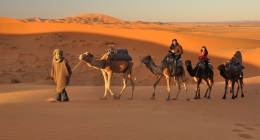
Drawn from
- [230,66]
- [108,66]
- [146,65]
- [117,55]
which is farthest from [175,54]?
[230,66]

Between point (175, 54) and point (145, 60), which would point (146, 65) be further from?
point (175, 54)

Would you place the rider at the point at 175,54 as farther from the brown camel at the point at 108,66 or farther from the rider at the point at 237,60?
the rider at the point at 237,60

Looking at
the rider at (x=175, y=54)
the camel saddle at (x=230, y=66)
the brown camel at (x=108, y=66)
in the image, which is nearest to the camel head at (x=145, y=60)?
the brown camel at (x=108, y=66)

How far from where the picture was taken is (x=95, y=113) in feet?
29.8

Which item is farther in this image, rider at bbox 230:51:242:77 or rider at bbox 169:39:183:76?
rider at bbox 230:51:242:77

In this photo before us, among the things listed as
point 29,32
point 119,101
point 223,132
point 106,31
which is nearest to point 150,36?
point 106,31

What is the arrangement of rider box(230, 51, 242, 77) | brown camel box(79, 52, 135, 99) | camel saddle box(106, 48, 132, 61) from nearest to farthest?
brown camel box(79, 52, 135, 99)
camel saddle box(106, 48, 132, 61)
rider box(230, 51, 242, 77)

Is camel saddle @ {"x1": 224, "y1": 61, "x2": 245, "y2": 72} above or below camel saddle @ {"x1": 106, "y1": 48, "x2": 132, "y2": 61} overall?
below

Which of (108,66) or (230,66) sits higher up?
(230,66)

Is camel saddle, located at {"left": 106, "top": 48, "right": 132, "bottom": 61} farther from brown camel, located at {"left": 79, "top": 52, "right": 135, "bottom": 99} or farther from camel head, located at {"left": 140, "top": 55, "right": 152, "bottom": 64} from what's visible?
camel head, located at {"left": 140, "top": 55, "right": 152, "bottom": 64}

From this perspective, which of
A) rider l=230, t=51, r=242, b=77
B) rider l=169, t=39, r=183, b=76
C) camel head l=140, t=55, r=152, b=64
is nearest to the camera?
camel head l=140, t=55, r=152, b=64

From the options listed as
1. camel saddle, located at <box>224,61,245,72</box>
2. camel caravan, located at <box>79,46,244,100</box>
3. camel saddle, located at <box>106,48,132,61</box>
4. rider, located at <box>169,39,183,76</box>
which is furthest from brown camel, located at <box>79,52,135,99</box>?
camel saddle, located at <box>224,61,245,72</box>

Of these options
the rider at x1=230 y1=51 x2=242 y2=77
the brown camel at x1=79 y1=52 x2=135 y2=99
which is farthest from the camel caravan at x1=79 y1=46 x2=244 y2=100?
the rider at x1=230 y1=51 x2=242 y2=77

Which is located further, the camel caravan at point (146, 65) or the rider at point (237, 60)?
the rider at point (237, 60)
